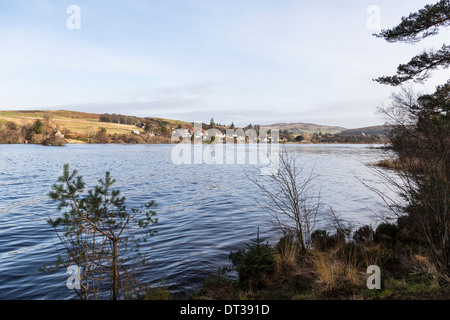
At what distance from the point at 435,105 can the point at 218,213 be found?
37.4 feet

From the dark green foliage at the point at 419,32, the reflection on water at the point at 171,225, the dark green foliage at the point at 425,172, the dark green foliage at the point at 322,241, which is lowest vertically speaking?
the reflection on water at the point at 171,225

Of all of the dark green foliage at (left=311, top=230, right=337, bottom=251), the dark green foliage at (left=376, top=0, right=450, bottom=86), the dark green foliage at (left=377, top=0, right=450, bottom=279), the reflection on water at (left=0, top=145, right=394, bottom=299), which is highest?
the dark green foliage at (left=376, top=0, right=450, bottom=86)

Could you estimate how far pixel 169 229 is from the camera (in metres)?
12.4

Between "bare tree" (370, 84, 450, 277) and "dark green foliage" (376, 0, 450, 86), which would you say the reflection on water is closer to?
"bare tree" (370, 84, 450, 277)

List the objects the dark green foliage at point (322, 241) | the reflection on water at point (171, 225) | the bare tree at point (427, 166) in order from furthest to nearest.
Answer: the dark green foliage at point (322, 241) < the reflection on water at point (171, 225) < the bare tree at point (427, 166)

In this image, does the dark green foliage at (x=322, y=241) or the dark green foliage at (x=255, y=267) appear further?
the dark green foliage at (x=322, y=241)

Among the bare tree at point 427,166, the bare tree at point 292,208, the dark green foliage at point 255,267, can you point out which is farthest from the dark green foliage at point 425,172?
the dark green foliage at point 255,267

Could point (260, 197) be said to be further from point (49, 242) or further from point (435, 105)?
point (49, 242)

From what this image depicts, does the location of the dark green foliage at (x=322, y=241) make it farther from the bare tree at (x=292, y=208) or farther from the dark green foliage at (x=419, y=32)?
the dark green foliage at (x=419, y=32)

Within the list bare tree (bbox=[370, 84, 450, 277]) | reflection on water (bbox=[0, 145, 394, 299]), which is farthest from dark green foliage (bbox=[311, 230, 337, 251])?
bare tree (bbox=[370, 84, 450, 277])

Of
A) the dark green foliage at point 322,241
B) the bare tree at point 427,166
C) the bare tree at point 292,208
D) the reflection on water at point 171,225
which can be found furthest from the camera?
the dark green foliage at point 322,241
